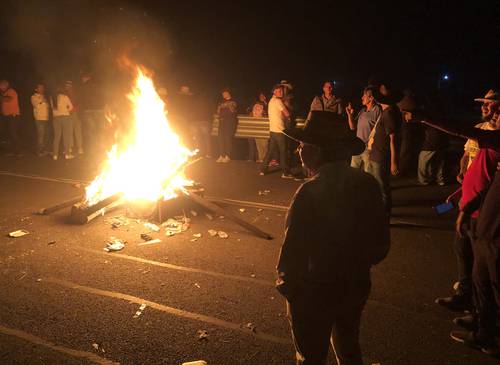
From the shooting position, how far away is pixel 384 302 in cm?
480

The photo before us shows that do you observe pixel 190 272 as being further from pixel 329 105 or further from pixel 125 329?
pixel 329 105

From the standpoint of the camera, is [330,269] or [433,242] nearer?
[330,269]

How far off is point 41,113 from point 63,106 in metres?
0.90

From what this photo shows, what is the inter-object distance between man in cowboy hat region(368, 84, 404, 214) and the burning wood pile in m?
2.19

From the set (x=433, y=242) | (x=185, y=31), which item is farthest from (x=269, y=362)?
(x=185, y=31)

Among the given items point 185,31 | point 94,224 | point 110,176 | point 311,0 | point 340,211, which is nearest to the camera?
point 340,211

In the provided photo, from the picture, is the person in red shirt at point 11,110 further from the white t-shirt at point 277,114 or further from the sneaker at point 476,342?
the sneaker at point 476,342

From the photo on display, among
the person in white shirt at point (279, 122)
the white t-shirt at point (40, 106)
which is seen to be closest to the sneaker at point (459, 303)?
the person in white shirt at point (279, 122)

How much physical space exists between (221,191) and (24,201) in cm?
412

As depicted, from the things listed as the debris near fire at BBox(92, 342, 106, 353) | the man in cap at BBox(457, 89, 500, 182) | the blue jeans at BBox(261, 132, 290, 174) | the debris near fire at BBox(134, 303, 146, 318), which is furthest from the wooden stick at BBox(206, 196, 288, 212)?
the debris near fire at BBox(92, 342, 106, 353)

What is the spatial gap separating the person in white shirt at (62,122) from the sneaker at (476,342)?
12191 mm

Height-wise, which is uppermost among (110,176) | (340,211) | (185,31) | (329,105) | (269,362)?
(185,31)

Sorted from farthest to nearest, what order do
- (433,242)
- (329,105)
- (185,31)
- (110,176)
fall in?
(185,31) → (329,105) → (110,176) → (433,242)

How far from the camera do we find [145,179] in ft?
26.3
